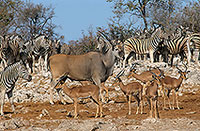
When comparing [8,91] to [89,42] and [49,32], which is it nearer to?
[89,42]

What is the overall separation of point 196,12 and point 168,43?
10.1 metres

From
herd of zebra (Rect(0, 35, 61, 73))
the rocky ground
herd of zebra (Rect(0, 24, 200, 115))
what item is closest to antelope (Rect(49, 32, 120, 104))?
the rocky ground

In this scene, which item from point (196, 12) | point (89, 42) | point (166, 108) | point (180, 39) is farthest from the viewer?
point (89, 42)

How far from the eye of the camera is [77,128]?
8.34 meters

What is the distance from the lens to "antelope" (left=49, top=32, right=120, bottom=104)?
13977 millimetres

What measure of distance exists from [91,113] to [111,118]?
193 centimetres

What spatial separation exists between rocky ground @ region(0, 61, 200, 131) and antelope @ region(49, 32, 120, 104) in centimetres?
95

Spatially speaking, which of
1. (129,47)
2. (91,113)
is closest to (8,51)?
(129,47)

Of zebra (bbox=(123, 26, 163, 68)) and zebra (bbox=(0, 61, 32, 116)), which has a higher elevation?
zebra (bbox=(123, 26, 163, 68))

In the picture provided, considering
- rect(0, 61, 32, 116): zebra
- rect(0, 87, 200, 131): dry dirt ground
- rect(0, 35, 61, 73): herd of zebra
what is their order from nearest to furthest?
1. rect(0, 87, 200, 131): dry dirt ground
2. rect(0, 61, 32, 116): zebra
3. rect(0, 35, 61, 73): herd of zebra

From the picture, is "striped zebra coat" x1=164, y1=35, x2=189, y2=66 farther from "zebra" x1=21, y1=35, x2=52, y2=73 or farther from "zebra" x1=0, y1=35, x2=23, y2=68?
"zebra" x1=0, y1=35, x2=23, y2=68

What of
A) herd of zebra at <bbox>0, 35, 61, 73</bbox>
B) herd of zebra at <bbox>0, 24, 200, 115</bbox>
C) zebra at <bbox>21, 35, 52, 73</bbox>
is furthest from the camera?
zebra at <bbox>21, 35, 52, 73</bbox>

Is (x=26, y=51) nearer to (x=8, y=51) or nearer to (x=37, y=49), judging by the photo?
(x=37, y=49)

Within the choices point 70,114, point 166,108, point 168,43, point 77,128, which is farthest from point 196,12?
point 77,128
